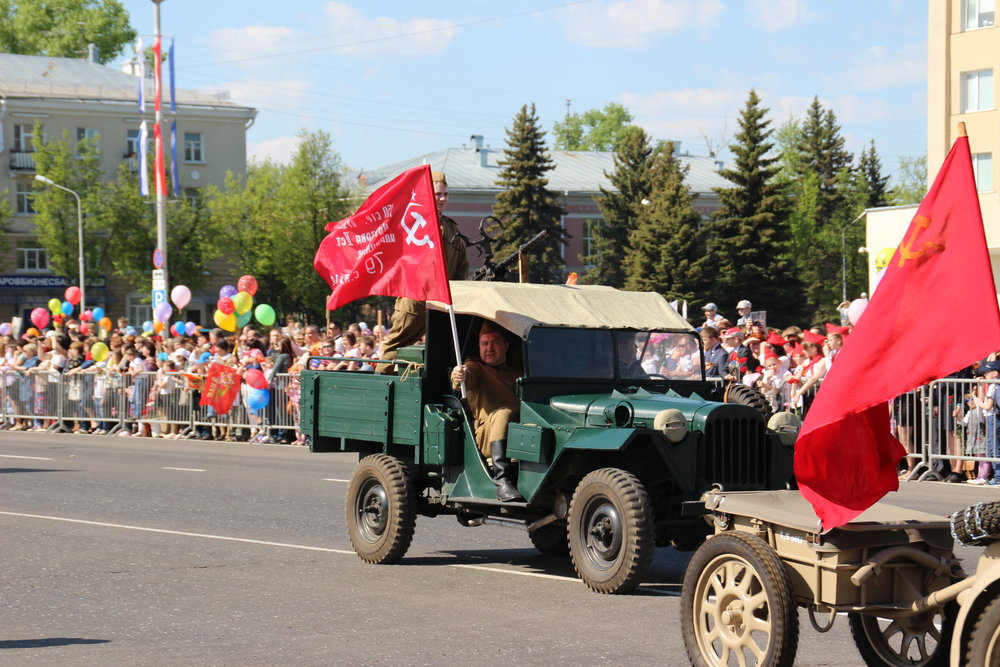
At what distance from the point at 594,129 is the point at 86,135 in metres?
47.6

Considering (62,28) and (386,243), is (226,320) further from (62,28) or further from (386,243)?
(62,28)

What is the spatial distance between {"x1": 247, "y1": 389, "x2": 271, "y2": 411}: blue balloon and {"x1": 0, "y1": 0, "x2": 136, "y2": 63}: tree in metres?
70.6

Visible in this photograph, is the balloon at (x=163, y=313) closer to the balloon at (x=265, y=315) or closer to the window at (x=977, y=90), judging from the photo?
the balloon at (x=265, y=315)

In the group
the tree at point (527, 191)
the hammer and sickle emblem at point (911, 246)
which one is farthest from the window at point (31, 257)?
the hammer and sickle emblem at point (911, 246)

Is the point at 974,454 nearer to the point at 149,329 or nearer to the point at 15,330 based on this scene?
the point at 149,329

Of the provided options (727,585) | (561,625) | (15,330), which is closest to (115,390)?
(15,330)

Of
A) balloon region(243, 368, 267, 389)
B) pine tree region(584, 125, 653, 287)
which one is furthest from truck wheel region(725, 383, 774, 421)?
pine tree region(584, 125, 653, 287)

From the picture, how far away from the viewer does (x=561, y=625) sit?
835cm

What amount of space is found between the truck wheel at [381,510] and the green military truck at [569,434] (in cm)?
1

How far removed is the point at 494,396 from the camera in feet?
35.1

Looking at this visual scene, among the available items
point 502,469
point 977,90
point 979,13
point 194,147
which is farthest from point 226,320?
point 194,147

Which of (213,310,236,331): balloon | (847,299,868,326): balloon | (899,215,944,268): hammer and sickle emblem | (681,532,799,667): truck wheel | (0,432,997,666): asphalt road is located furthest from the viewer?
(213,310,236,331): balloon

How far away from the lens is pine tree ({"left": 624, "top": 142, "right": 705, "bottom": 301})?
6862cm

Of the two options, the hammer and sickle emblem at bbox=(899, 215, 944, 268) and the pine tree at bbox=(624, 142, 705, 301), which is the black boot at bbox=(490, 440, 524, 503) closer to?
the hammer and sickle emblem at bbox=(899, 215, 944, 268)
